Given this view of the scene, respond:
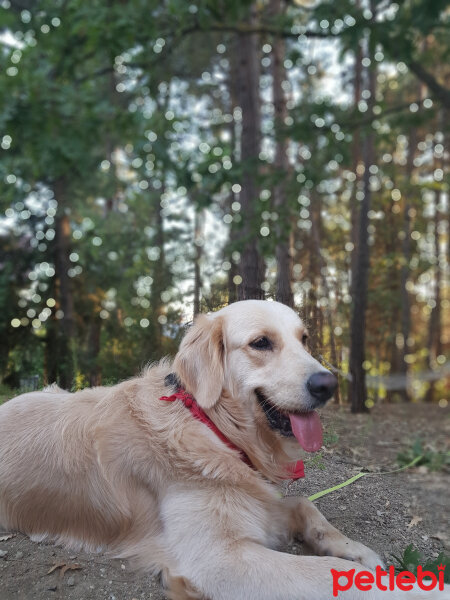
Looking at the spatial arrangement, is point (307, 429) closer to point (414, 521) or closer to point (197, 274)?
point (414, 521)

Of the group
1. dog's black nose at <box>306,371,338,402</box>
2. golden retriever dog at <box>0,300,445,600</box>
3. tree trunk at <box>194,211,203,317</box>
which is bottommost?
golden retriever dog at <box>0,300,445,600</box>

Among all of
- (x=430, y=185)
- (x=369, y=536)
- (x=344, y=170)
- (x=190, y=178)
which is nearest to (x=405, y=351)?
(x=430, y=185)

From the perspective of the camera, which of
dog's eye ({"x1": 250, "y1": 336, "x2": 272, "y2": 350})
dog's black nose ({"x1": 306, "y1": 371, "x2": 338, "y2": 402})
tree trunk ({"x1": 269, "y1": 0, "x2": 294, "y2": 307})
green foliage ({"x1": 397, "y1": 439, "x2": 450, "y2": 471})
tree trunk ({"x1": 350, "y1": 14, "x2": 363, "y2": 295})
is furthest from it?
tree trunk ({"x1": 350, "y1": 14, "x2": 363, "y2": 295})

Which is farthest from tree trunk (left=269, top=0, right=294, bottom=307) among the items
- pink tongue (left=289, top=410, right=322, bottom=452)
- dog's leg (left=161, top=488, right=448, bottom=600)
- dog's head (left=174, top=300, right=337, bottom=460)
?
dog's leg (left=161, top=488, right=448, bottom=600)

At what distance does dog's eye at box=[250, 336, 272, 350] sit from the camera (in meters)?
2.36

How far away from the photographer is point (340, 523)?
2.70 meters

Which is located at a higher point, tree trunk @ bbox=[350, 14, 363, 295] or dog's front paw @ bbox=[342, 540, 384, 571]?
tree trunk @ bbox=[350, 14, 363, 295]

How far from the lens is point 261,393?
2334mm

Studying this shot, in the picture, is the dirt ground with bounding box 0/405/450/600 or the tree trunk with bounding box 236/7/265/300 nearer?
the dirt ground with bounding box 0/405/450/600

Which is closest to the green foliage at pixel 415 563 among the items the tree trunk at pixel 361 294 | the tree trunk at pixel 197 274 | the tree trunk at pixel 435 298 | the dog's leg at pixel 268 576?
the dog's leg at pixel 268 576

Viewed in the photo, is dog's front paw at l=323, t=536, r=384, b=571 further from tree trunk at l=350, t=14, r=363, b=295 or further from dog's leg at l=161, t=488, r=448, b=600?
tree trunk at l=350, t=14, r=363, b=295

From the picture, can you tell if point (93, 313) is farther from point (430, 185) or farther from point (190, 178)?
point (430, 185)

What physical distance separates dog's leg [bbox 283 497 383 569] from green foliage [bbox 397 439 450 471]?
2045 millimetres

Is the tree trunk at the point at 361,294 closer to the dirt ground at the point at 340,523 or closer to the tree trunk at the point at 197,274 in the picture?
the dirt ground at the point at 340,523
